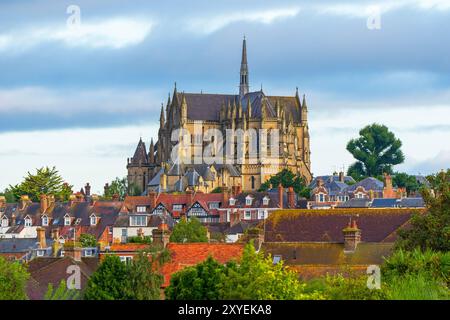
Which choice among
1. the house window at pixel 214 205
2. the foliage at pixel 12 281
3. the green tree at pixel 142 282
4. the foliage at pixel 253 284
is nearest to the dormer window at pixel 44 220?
the house window at pixel 214 205

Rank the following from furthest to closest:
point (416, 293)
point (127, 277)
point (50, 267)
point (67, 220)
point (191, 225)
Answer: point (67, 220) < point (191, 225) < point (50, 267) < point (127, 277) < point (416, 293)

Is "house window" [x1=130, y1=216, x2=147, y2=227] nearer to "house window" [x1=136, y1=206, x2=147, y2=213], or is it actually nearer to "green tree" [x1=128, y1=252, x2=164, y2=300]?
"house window" [x1=136, y1=206, x2=147, y2=213]

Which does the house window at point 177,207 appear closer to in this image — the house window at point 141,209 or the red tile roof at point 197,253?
the house window at point 141,209

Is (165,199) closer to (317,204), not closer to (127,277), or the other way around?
(317,204)

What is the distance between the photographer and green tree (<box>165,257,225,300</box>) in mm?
43094

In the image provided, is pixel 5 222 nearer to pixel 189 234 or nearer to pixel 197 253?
pixel 189 234

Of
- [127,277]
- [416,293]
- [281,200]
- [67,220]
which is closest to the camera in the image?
[416,293]

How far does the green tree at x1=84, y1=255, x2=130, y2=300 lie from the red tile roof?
782 centimetres

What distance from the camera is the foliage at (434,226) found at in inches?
2064

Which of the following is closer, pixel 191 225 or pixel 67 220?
pixel 191 225

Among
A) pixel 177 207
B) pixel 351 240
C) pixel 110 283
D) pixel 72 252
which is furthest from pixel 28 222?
pixel 110 283

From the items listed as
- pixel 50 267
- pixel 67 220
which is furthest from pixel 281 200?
pixel 50 267
